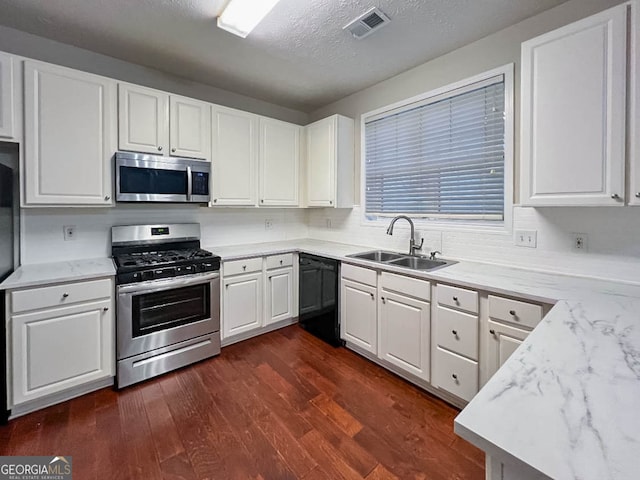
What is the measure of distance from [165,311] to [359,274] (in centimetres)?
164

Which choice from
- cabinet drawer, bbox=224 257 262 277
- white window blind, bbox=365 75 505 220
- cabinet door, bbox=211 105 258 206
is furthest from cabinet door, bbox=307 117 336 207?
cabinet drawer, bbox=224 257 262 277

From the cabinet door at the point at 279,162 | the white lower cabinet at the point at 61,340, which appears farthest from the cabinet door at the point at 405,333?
the white lower cabinet at the point at 61,340

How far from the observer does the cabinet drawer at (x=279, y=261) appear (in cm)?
314

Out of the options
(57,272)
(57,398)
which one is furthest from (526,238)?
(57,398)

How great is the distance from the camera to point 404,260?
2.73 metres

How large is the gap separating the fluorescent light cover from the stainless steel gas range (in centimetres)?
177

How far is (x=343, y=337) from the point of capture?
2.85m

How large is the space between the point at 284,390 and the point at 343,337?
82 cm

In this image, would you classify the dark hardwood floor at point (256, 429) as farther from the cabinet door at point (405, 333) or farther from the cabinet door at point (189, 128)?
the cabinet door at point (189, 128)

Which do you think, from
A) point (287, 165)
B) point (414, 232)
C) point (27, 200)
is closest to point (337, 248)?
point (414, 232)

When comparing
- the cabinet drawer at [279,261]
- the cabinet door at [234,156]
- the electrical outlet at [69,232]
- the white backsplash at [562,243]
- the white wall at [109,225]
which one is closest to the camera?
the white backsplash at [562,243]

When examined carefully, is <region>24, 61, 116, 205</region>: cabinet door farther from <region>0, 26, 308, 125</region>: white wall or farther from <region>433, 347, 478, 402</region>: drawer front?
<region>433, 347, 478, 402</region>: drawer front

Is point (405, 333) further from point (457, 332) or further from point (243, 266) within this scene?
point (243, 266)

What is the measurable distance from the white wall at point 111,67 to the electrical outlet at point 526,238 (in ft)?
10.0
